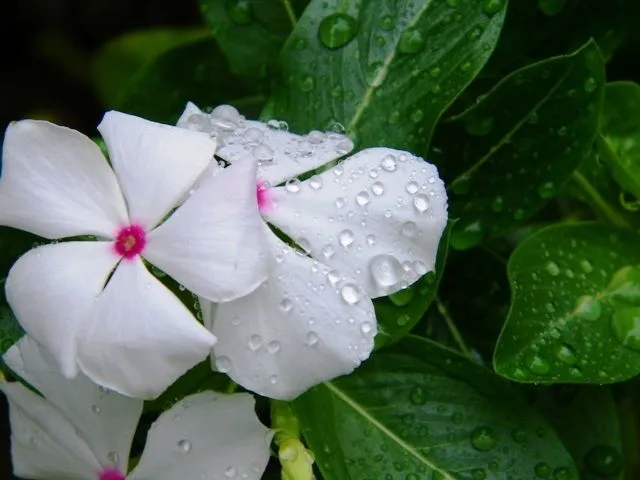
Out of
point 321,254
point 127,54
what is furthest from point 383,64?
point 127,54

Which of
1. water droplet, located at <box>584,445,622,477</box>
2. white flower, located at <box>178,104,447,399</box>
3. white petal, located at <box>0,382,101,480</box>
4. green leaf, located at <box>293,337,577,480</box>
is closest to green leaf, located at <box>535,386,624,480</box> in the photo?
water droplet, located at <box>584,445,622,477</box>

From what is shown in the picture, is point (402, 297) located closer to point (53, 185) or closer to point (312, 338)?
point (312, 338)

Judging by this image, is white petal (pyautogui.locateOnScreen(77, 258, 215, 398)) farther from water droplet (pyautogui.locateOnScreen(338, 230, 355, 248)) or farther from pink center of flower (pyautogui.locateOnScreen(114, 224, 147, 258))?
water droplet (pyautogui.locateOnScreen(338, 230, 355, 248))

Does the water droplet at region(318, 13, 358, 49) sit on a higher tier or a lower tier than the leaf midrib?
higher

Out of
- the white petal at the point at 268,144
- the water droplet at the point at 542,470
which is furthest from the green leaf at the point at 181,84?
the water droplet at the point at 542,470

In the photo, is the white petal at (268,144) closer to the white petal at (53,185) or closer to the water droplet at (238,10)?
the white petal at (53,185)

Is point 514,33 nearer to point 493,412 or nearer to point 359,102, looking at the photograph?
point 359,102
